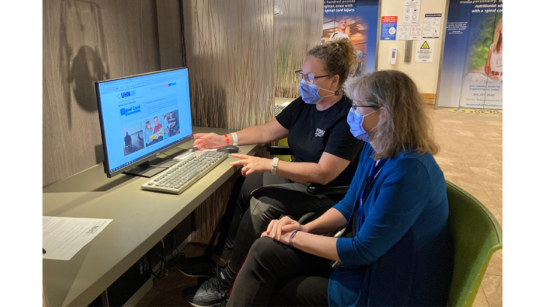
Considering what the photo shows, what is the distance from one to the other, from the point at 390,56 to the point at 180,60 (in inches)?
207

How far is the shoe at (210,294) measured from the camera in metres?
1.68

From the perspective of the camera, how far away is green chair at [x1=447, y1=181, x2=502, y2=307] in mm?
922

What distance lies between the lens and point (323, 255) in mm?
1210

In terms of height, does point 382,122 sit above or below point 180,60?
below

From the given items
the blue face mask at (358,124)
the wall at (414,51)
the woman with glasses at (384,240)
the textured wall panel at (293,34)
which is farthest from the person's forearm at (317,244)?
the wall at (414,51)

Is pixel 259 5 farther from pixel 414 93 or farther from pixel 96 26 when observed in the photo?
pixel 414 93

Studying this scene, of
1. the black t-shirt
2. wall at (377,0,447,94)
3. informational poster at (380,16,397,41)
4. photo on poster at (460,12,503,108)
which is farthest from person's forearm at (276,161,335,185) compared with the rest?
photo on poster at (460,12,503,108)

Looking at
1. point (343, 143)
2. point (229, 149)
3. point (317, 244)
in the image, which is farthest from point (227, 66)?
point (317, 244)

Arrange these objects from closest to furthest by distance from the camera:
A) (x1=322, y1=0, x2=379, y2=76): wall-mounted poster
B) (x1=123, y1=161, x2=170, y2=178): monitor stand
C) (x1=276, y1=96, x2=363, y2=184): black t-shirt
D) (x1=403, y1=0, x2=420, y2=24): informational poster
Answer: (x1=123, y1=161, x2=170, y2=178): monitor stand
(x1=276, y1=96, x2=363, y2=184): black t-shirt
(x1=403, y1=0, x2=420, y2=24): informational poster
(x1=322, y1=0, x2=379, y2=76): wall-mounted poster

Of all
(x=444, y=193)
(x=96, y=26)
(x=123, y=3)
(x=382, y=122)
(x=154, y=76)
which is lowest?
(x=444, y=193)

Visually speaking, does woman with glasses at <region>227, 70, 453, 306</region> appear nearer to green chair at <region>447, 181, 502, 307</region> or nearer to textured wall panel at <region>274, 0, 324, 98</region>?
green chair at <region>447, 181, 502, 307</region>

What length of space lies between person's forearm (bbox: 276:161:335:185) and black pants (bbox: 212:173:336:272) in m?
0.07

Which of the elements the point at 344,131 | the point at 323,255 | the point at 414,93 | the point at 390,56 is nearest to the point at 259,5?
the point at 344,131

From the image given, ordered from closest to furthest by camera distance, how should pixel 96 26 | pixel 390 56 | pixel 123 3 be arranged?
pixel 96 26
pixel 123 3
pixel 390 56
